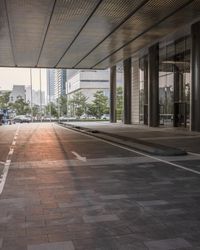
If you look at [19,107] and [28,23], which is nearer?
[28,23]

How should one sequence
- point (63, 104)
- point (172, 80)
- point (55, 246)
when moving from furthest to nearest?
point (63, 104)
point (172, 80)
point (55, 246)

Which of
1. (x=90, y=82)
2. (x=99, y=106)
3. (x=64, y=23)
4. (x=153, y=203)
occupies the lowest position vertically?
(x=153, y=203)

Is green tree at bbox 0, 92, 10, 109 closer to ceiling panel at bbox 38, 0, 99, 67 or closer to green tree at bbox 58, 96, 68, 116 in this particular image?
green tree at bbox 58, 96, 68, 116

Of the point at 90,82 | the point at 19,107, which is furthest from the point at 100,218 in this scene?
the point at 90,82

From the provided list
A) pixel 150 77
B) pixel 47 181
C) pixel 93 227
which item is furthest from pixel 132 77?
pixel 93 227

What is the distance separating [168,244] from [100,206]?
2.05 meters

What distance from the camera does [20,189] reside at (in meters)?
8.09

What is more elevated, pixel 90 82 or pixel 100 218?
pixel 90 82

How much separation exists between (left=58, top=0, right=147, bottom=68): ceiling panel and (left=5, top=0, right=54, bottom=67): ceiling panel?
2920 millimetres

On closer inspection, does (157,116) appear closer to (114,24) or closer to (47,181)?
(114,24)

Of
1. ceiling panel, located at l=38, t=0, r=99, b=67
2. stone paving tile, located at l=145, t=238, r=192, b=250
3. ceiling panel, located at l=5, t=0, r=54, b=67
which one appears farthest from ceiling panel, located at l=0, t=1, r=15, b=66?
stone paving tile, located at l=145, t=238, r=192, b=250

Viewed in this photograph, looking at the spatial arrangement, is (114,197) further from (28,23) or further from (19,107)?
(19,107)

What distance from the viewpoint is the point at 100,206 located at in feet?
21.6

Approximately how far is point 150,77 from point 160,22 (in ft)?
38.9
